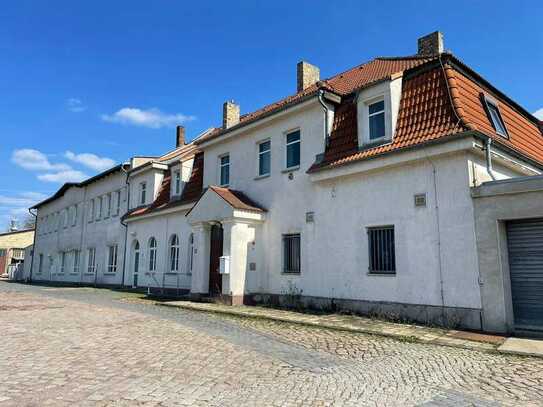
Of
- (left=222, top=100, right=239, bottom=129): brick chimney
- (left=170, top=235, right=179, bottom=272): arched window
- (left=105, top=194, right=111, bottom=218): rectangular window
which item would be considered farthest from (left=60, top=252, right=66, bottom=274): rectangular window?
(left=222, top=100, right=239, bottom=129): brick chimney

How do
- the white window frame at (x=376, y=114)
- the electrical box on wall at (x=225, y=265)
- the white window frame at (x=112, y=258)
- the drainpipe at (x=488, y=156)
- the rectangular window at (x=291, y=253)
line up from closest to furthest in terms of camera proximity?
the drainpipe at (x=488, y=156) < the white window frame at (x=376, y=114) < the rectangular window at (x=291, y=253) < the electrical box on wall at (x=225, y=265) < the white window frame at (x=112, y=258)

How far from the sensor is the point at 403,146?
37.5ft

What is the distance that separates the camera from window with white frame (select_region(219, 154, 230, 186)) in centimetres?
1891

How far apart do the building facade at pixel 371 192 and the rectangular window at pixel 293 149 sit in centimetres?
6

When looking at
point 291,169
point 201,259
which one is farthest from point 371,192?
point 201,259

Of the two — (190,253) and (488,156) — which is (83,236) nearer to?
(190,253)

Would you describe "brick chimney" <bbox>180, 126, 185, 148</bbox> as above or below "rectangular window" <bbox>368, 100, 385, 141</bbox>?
above

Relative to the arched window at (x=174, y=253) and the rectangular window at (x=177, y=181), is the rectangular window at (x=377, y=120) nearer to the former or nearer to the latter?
the rectangular window at (x=177, y=181)

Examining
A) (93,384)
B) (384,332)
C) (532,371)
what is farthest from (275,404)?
(384,332)

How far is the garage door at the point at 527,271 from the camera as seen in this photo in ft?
30.9

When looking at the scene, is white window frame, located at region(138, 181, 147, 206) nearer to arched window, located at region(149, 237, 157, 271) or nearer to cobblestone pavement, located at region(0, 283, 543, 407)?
arched window, located at region(149, 237, 157, 271)

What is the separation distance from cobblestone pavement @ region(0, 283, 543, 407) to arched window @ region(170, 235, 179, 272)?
421 inches

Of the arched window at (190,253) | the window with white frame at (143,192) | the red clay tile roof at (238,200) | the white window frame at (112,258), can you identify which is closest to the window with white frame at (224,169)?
the red clay tile roof at (238,200)

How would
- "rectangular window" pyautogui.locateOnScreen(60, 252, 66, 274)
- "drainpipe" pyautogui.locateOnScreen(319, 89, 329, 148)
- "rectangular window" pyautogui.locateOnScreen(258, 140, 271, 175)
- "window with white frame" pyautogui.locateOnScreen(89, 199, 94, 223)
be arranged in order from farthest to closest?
1. "rectangular window" pyautogui.locateOnScreen(60, 252, 66, 274)
2. "window with white frame" pyautogui.locateOnScreen(89, 199, 94, 223)
3. "rectangular window" pyautogui.locateOnScreen(258, 140, 271, 175)
4. "drainpipe" pyautogui.locateOnScreen(319, 89, 329, 148)
